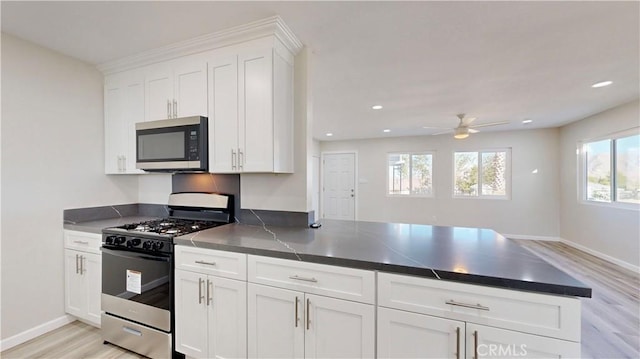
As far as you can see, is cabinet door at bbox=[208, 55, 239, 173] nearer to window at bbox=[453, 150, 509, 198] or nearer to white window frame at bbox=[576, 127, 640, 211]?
white window frame at bbox=[576, 127, 640, 211]

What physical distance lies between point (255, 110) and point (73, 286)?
85.7 inches

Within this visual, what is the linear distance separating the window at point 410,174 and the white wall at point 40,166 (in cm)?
584

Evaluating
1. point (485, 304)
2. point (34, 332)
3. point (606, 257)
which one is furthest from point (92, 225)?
point (606, 257)

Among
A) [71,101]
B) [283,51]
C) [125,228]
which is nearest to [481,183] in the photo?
[283,51]

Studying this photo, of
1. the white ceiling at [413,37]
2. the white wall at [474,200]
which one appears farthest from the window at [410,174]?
the white ceiling at [413,37]

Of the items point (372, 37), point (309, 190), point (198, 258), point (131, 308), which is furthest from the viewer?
point (309, 190)

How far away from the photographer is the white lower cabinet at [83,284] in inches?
83.7

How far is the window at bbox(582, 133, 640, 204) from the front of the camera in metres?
3.75

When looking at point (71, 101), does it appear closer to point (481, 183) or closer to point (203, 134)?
point (203, 134)

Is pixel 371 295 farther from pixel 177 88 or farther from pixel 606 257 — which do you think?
pixel 606 257

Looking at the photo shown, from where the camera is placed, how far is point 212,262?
165cm

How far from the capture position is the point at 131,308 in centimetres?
190

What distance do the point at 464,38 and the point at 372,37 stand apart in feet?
2.35

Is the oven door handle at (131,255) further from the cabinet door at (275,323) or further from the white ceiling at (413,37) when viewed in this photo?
the white ceiling at (413,37)
